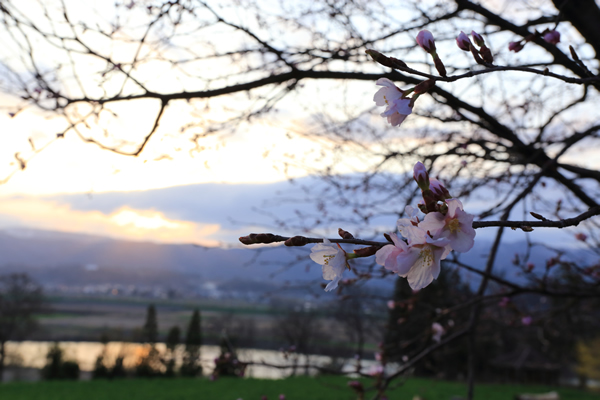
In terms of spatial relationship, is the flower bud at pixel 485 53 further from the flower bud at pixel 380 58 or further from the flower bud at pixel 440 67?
the flower bud at pixel 380 58

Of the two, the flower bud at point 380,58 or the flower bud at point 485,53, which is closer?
the flower bud at point 380,58

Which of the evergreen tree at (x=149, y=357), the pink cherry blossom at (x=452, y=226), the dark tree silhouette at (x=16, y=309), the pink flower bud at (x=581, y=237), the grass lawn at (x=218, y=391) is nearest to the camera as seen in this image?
the pink cherry blossom at (x=452, y=226)

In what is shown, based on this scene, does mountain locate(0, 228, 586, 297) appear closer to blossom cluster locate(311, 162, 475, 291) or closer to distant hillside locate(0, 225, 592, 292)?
distant hillside locate(0, 225, 592, 292)

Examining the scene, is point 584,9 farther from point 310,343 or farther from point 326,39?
point 310,343

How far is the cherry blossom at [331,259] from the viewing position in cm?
76

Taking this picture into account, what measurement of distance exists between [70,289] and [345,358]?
219 feet

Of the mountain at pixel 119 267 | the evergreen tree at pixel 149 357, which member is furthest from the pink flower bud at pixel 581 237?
the mountain at pixel 119 267

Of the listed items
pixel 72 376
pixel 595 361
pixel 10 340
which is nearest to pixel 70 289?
pixel 10 340

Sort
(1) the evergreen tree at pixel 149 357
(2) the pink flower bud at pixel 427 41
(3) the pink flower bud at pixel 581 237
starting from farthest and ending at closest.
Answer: (1) the evergreen tree at pixel 149 357 → (3) the pink flower bud at pixel 581 237 → (2) the pink flower bud at pixel 427 41

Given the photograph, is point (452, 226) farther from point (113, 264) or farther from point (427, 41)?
point (113, 264)

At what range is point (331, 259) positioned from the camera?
77 cm

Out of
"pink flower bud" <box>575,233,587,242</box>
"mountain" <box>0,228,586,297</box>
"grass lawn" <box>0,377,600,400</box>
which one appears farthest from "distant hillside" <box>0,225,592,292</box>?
"pink flower bud" <box>575,233,587,242</box>

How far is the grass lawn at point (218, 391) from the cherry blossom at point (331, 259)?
13.3 meters

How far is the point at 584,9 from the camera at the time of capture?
2299 mm
